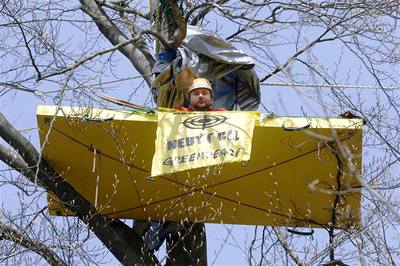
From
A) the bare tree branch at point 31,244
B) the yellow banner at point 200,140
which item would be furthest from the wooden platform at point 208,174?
the bare tree branch at point 31,244

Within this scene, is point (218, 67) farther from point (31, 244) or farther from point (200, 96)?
point (31, 244)

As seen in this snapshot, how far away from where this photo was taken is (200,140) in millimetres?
6918

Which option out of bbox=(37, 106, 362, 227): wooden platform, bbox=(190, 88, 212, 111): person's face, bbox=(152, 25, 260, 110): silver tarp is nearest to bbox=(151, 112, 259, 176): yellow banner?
bbox=(37, 106, 362, 227): wooden platform

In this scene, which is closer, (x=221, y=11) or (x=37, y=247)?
(x=37, y=247)

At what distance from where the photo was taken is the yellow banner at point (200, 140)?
22.4 feet

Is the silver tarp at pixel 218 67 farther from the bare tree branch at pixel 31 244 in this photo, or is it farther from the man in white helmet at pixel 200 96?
the bare tree branch at pixel 31 244

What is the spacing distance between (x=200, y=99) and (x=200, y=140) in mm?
647

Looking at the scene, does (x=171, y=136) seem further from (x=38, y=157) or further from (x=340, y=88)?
(x=340, y=88)

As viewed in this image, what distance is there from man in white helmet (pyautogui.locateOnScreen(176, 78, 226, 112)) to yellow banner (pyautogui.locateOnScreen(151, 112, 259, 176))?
1.57 ft

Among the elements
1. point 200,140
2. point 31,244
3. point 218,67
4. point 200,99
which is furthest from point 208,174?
point 31,244

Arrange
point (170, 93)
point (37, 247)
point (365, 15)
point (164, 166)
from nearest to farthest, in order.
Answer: point (164, 166) < point (37, 247) < point (170, 93) < point (365, 15)

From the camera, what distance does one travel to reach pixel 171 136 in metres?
6.92

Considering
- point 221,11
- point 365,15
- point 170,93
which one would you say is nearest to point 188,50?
point 170,93

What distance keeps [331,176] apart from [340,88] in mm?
1056
